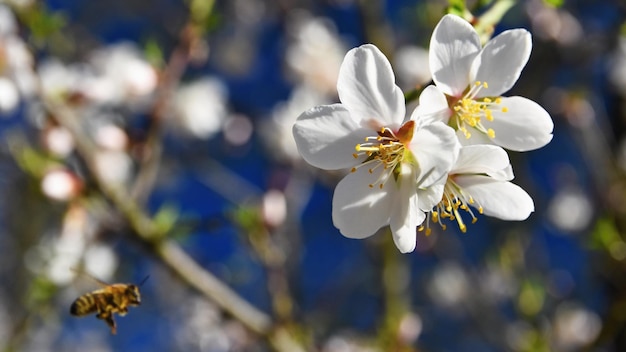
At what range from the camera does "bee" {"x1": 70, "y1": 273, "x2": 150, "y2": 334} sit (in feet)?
2.96

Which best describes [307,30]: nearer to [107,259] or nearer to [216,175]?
[216,175]

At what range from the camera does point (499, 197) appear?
30.2 inches

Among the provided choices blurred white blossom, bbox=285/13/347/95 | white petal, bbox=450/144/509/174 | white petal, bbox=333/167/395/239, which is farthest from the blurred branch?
blurred white blossom, bbox=285/13/347/95

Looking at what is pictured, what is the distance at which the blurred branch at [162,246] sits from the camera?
4.84 feet

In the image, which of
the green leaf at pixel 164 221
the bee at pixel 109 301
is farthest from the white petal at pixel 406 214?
the green leaf at pixel 164 221

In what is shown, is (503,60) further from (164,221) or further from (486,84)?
(164,221)

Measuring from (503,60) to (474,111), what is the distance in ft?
0.22

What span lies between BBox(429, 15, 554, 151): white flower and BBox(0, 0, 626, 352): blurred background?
0.24ft

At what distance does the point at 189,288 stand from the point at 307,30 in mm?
1698

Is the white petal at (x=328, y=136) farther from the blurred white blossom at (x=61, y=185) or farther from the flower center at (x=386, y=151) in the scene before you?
the blurred white blossom at (x=61, y=185)

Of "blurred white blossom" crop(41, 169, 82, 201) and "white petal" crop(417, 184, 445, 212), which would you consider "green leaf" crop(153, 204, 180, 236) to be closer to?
"blurred white blossom" crop(41, 169, 82, 201)

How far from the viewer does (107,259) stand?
177 centimetres

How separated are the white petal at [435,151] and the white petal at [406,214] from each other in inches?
1.4

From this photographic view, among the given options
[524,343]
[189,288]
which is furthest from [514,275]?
[189,288]
